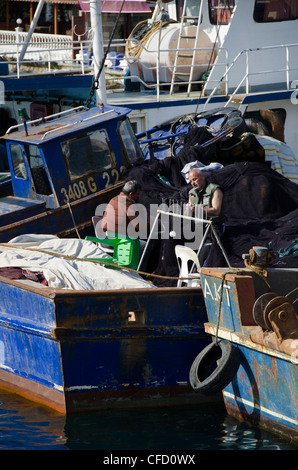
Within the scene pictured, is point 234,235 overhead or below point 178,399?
overhead

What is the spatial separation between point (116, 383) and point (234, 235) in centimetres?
239

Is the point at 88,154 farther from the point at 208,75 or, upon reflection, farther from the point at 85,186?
the point at 208,75

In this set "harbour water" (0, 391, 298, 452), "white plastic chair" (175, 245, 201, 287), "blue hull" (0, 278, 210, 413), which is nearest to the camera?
"harbour water" (0, 391, 298, 452)

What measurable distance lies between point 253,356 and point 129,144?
461cm

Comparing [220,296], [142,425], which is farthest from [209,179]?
[142,425]

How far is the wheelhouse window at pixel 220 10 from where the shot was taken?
15805 millimetres

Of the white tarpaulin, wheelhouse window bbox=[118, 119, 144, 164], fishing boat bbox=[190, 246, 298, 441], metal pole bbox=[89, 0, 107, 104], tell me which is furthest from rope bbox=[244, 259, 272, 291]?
metal pole bbox=[89, 0, 107, 104]

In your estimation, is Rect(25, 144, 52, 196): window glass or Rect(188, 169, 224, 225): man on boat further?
Rect(25, 144, 52, 196): window glass

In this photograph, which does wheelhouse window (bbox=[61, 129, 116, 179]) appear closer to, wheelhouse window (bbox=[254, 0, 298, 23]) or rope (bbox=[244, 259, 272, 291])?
rope (bbox=[244, 259, 272, 291])

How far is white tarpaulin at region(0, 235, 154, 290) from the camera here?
334 inches

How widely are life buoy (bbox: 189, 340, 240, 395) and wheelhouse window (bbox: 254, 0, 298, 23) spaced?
9080mm

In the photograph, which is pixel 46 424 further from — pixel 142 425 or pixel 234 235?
pixel 234 235

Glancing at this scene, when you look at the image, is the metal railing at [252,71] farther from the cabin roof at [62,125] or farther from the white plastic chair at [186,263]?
the white plastic chair at [186,263]

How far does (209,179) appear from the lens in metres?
10.3
